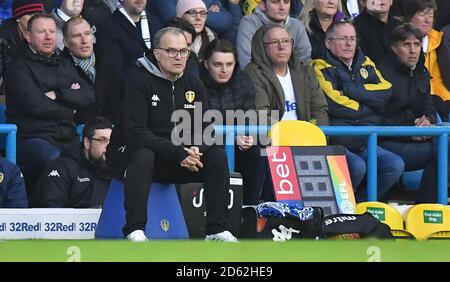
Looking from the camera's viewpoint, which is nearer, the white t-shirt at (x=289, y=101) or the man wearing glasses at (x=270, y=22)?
the white t-shirt at (x=289, y=101)

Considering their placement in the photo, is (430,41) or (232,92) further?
(430,41)

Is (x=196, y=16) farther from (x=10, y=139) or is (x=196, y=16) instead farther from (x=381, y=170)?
(x=10, y=139)

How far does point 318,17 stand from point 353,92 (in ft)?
3.24

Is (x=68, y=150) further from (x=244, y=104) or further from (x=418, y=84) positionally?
(x=418, y=84)

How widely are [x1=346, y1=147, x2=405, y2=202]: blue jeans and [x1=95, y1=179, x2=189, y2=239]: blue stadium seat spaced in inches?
84.8

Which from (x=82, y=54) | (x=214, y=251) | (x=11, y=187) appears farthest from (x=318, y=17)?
(x=214, y=251)

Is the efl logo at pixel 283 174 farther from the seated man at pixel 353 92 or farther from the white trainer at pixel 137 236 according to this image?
the white trainer at pixel 137 236

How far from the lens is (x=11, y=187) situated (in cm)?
1088

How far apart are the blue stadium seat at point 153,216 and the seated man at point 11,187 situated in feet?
2.53

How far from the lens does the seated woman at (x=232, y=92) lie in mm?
11602

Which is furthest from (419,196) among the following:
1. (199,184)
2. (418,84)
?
(199,184)

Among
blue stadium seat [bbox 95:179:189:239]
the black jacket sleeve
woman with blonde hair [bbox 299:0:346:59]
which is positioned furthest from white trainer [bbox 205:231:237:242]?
woman with blonde hair [bbox 299:0:346:59]

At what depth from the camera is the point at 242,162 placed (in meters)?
11.6

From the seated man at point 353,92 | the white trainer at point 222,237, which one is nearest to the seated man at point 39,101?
the white trainer at point 222,237
